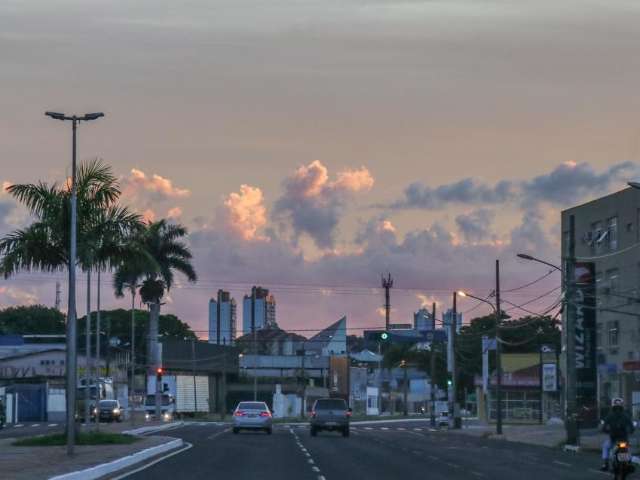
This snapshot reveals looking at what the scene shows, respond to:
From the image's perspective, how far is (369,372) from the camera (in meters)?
182

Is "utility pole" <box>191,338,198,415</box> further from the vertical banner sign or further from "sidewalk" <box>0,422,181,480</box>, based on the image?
"sidewalk" <box>0,422,181,480</box>

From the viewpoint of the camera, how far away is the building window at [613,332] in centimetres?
7850

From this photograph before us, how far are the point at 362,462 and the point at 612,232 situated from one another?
44.9 m

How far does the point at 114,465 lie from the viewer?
31734 mm

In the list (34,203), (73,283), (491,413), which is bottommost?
(491,413)

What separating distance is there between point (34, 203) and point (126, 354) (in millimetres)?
102182

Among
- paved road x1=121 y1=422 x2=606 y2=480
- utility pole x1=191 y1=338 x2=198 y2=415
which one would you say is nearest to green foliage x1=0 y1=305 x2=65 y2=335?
utility pole x1=191 y1=338 x2=198 y2=415

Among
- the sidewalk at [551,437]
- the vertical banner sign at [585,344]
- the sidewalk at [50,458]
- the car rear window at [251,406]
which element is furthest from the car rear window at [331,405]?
the sidewalk at [50,458]

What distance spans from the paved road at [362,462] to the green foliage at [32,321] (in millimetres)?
118635

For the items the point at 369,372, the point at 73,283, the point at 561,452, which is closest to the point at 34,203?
the point at 73,283

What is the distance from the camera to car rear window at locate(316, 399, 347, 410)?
65.2 metres

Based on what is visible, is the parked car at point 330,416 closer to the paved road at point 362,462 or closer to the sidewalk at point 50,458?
the paved road at point 362,462

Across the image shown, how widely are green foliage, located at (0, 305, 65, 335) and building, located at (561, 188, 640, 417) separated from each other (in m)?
99.9

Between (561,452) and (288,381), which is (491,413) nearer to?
(288,381)
